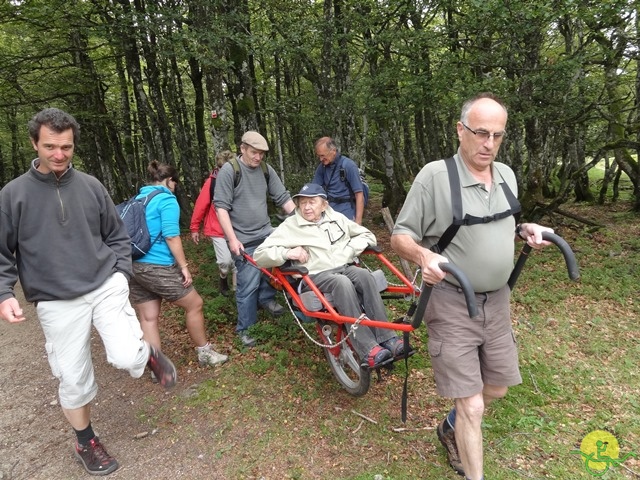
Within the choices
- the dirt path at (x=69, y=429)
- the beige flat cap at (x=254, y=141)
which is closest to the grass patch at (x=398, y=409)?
the dirt path at (x=69, y=429)

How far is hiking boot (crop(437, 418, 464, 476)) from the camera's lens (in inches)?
126

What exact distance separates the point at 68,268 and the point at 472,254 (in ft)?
9.06

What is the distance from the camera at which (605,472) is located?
3.29m

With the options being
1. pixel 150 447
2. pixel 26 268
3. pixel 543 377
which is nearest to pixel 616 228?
pixel 543 377

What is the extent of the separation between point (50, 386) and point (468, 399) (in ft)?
15.4

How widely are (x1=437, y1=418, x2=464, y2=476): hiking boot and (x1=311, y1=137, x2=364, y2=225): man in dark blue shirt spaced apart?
343 cm

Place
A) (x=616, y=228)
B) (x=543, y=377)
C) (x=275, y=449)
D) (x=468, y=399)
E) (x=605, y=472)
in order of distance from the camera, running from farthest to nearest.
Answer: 1. (x=616, y=228)
2. (x=543, y=377)
3. (x=275, y=449)
4. (x=605, y=472)
5. (x=468, y=399)

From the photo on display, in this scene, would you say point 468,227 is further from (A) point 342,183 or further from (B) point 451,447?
(A) point 342,183

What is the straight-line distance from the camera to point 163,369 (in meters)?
3.33

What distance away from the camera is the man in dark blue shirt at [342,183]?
249 inches

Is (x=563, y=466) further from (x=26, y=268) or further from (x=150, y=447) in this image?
(x=26, y=268)

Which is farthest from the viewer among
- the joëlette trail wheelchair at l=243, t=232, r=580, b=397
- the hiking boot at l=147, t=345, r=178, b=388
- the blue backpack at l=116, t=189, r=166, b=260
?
the blue backpack at l=116, t=189, r=166, b=260

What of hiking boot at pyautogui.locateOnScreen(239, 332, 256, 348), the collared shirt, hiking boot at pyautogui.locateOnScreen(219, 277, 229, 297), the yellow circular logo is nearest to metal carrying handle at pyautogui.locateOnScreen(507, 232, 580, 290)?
the collared shirt

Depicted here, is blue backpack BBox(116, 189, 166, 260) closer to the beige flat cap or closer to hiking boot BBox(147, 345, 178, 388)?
hiking boot BBox(147, 345, 178, 388)
